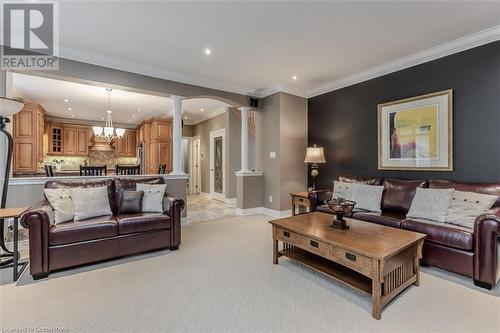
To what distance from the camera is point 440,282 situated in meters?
2.38

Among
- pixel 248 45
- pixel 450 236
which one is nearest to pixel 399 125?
pixel 450 236

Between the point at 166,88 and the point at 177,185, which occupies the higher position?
the point at 166,88

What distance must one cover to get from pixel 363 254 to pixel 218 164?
6.07 meters

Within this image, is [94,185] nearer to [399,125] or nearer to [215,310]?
[215,310]

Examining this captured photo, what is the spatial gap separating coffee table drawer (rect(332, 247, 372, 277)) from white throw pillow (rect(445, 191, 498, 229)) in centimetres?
148

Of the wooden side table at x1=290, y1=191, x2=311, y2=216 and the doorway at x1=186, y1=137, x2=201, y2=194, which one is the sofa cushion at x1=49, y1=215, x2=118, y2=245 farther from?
the doorway at x1=186, y1=137, x2=201, y2=194

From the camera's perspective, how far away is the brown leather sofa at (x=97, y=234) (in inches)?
95.1

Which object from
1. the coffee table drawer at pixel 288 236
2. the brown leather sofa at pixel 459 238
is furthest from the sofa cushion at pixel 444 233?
the coffee table drawer at pixel 288 236

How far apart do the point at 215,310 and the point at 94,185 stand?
2491mm

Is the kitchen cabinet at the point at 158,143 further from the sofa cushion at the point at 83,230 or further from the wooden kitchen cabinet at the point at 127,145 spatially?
the sofa cushion at the point at 83,230

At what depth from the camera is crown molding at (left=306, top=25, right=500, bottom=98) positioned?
299 cm

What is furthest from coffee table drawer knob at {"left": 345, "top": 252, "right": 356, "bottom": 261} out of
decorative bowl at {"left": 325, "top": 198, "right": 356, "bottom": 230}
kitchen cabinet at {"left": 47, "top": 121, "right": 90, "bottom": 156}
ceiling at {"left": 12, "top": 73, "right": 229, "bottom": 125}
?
kitchen cabinet at {"left": 47, "top": 121, "right": 90, "bottom": 156}

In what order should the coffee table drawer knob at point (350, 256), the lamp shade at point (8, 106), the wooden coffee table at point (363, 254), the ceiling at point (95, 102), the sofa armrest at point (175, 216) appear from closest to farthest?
the wooden coffee table at point (363, 254) < the coffee table drawer knob at point (350, 256) < the lamp shade at point (8, 106) < the sofa armrest at point (175, 216) < the ceiling at point (95, 102)

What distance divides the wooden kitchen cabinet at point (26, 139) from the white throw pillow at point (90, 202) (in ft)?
12.2
